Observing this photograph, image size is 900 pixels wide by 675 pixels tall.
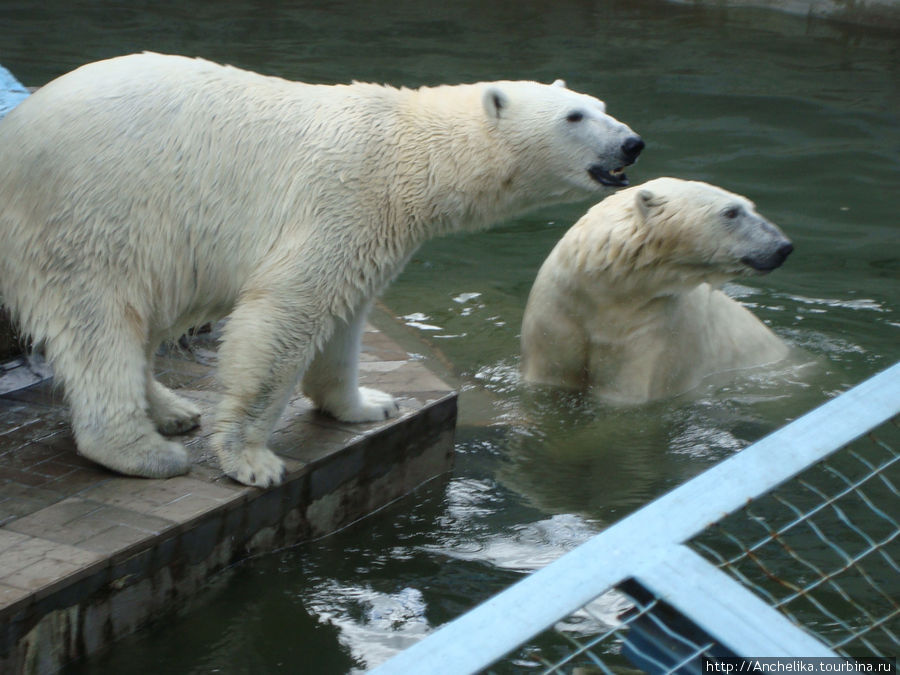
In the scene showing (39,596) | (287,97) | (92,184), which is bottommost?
(39,596)

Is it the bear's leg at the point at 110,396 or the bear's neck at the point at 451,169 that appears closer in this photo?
the bear's leg at the point at 110,396

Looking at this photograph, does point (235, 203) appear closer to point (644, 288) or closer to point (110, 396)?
point (110, 396)

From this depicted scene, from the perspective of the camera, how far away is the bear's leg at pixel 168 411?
11.9ft

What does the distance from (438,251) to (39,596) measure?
4572mm

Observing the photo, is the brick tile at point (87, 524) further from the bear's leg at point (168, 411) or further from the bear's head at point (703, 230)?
the bear's head at point (703, 230)

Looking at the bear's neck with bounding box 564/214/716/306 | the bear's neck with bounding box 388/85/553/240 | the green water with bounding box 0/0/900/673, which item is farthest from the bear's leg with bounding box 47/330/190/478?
the bear's neck with bounding box 564/214/716/306

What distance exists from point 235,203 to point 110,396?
64 cm

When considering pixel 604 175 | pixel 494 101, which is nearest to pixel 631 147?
pixel 604 175

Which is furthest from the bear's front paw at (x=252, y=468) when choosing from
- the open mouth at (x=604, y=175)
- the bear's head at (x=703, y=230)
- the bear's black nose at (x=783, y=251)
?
the bear's black nose at (x=783, y=251)

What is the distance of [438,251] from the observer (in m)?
7.00

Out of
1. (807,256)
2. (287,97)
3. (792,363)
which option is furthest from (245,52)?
(287,97)

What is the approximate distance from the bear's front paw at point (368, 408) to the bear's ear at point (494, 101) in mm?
1092

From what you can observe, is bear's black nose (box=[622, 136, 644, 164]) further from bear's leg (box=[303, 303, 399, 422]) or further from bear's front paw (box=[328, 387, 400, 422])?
bear's front paw (box=[328, 387, 400, 422])

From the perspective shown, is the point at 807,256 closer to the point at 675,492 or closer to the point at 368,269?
the point at 368,269
